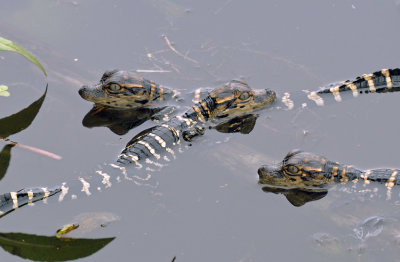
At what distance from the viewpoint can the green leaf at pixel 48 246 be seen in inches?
340

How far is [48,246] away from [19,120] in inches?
112

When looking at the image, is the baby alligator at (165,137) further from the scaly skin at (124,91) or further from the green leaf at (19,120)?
the green leaf at (19,120)

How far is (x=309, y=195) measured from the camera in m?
9.55

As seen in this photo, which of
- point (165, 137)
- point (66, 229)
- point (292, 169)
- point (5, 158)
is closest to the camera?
point (66, 229)

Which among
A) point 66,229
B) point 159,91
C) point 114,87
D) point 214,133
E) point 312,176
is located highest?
point 114,87

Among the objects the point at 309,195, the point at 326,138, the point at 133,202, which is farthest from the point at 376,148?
the point at 133,202

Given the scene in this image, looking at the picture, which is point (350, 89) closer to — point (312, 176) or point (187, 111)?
point (312, 176)

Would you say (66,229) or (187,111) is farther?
(187,111)

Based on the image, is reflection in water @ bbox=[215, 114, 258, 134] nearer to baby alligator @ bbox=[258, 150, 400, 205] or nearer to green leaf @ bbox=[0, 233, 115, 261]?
baby alligator @ bbox=[258, 150, 400, 205]

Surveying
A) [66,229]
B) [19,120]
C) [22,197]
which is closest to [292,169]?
[66,229]

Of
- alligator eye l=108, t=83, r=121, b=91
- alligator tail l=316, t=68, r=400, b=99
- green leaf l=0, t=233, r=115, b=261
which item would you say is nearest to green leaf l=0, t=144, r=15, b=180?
green leaf l=0, t=233, r=115, b=261

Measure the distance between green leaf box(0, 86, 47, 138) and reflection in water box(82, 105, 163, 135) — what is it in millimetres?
840

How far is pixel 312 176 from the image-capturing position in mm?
9469

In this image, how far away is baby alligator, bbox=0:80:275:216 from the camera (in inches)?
372
